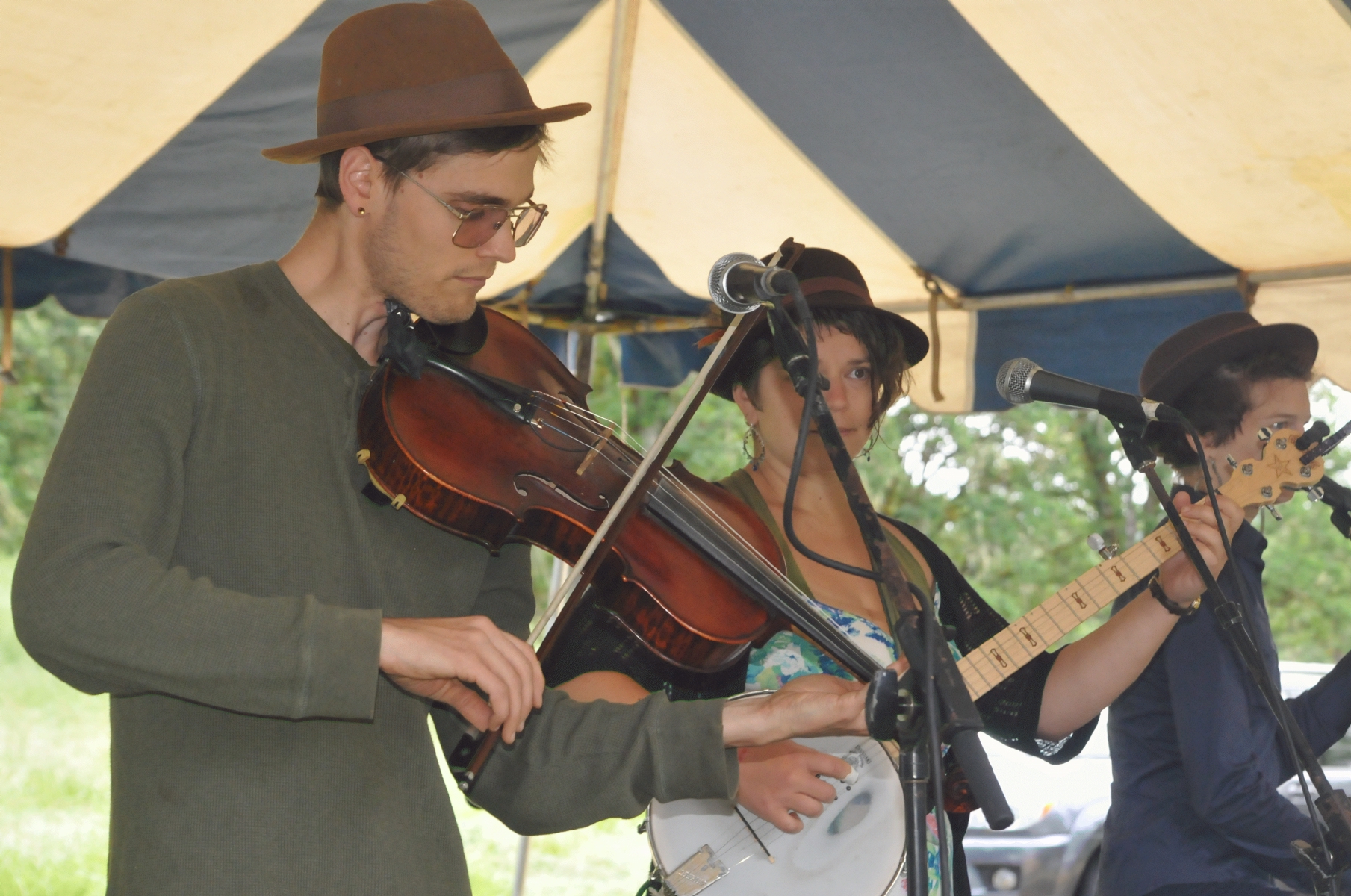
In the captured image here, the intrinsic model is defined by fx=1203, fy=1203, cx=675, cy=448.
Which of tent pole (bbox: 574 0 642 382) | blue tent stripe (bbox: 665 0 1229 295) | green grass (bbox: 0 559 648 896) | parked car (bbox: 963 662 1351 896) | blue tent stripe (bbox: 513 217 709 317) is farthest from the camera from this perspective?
green grass (bbox: 0 559 648 896)

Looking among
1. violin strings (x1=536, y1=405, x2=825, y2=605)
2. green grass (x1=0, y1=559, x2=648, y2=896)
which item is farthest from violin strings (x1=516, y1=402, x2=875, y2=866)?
green grass (x1=0, y1=559, x2=648, y2=896)

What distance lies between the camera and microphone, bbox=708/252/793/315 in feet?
4.75

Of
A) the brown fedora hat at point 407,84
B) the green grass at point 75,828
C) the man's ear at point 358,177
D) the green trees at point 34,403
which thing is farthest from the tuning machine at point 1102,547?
the green trees at point 34,403

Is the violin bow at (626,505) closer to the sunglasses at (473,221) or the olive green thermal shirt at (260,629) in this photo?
the olive green thermal shirt at (260,629)

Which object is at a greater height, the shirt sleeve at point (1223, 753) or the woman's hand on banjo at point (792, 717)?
the woman's hand on banjo at point (792, 717)

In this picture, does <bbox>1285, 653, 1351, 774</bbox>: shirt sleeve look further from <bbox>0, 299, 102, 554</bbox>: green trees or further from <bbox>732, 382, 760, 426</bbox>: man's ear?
<bbox>0, 299, 102, 554</bbox>: green trees

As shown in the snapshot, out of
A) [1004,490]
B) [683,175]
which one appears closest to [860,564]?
[683,175]

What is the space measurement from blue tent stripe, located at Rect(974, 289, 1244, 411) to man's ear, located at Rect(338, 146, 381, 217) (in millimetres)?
2538

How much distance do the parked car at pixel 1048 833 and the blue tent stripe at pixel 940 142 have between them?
7.10ft

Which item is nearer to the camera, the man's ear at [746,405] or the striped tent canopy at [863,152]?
the man's ear at [746,405]

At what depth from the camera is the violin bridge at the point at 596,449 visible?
6.27ft

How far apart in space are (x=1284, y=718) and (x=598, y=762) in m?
1.12

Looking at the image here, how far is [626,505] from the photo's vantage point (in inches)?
69.6

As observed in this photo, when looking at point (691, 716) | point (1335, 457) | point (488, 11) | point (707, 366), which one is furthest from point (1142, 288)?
point (1335, 457)
